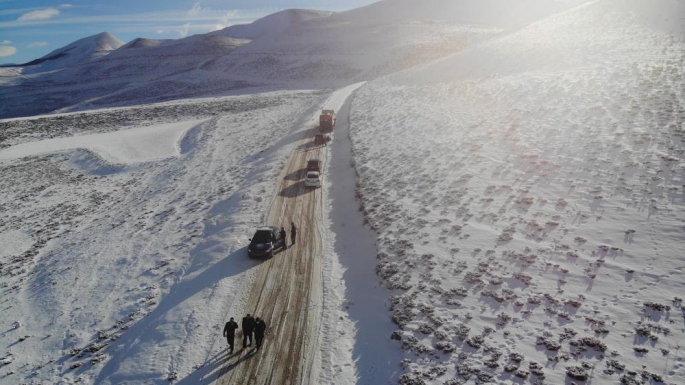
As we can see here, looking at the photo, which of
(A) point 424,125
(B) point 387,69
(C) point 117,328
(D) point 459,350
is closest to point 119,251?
(C) point 117,328

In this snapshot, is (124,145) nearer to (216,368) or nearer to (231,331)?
(231,331)

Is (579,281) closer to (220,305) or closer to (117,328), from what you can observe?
A: (220,305)

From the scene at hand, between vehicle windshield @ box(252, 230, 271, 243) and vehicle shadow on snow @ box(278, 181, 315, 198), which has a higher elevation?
vehicle shadow on snow @ box(278, 181, 315, 198)

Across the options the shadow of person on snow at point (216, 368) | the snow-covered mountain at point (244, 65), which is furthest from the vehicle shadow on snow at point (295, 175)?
the snow-covered mountain at point (244, 65)

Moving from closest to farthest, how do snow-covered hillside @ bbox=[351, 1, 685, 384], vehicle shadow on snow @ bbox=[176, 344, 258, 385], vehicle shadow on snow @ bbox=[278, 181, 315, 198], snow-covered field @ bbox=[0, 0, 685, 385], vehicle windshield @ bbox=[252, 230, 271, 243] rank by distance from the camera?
snow-covered hillside @ bbox=[351, 1, 685, 384] < vehicle shadow on snow @ bbox=[176, 344, 258, 385] < snow-covered field @ bbox=[0, 0, 685, 385] < vehicle windshield @ bbox=[252, 230, 271, 243] < vehicle shadow on snow @ bbox=[278, 181, 315, 198]

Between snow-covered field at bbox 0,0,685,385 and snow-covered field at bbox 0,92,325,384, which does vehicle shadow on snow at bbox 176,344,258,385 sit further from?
snow-covered field at bbox 0,92,325,384

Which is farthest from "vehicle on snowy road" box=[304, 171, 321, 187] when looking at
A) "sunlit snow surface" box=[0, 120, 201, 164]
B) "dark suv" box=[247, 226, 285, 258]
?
"sunlit snow surface" box=[0, 120, 201, 164]

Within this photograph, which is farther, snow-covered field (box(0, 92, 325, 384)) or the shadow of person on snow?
snow-covered field (box(0, 92, 325, 384))
